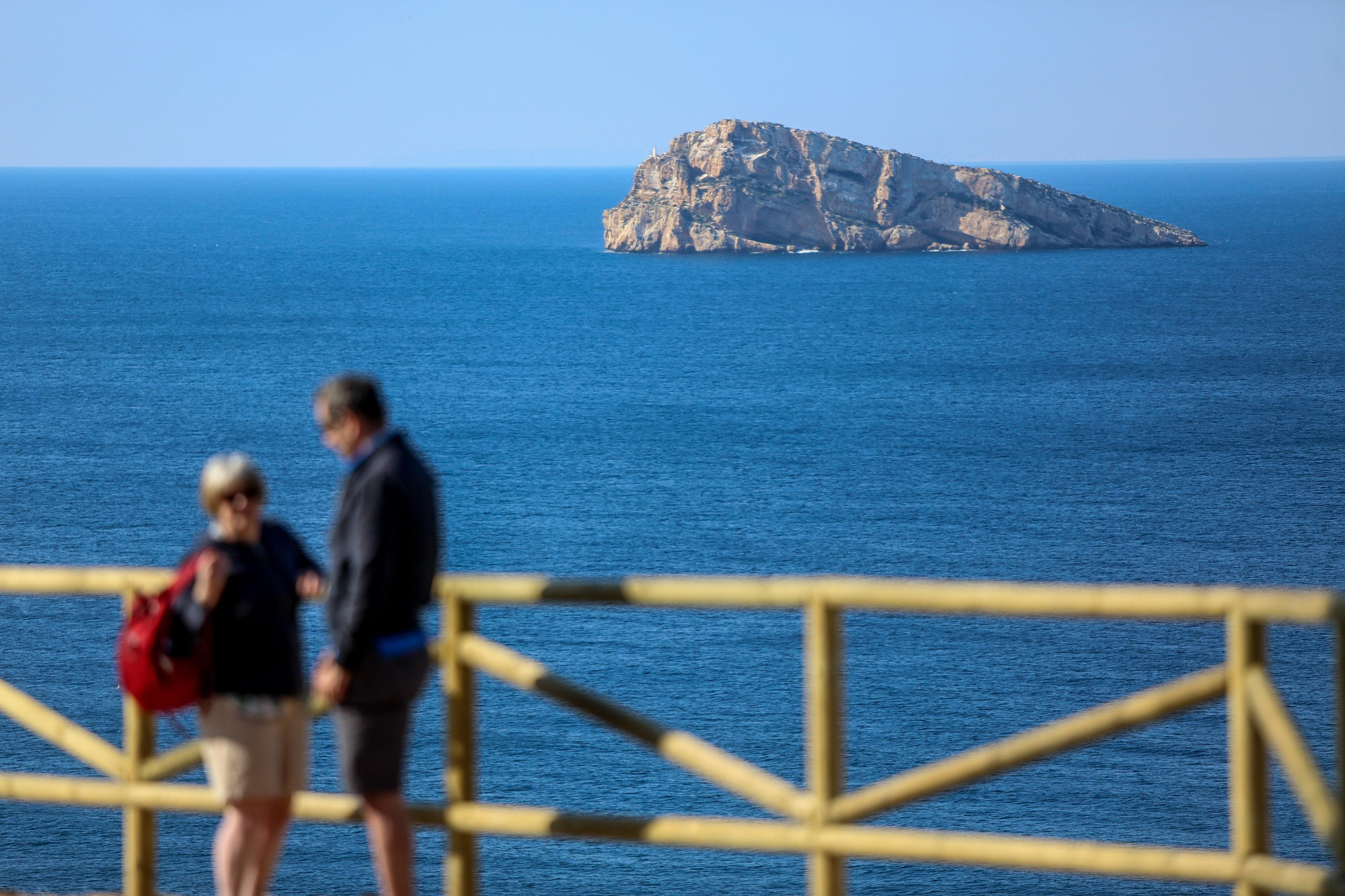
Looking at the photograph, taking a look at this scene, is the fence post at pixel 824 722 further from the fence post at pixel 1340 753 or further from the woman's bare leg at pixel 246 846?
the woman's bare leg at pixel 246 846

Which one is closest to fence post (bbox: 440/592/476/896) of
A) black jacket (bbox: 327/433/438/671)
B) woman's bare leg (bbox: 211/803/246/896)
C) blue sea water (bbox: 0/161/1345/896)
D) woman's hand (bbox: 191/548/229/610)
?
black jacket (bbox: 327/433/438/671)

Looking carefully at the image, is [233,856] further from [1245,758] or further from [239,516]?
[1245,758]

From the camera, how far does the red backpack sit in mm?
4875

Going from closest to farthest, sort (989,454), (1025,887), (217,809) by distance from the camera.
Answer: (217,809)
(1025,887)
(989,454)

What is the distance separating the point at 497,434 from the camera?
109000 mm

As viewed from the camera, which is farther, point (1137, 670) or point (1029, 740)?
point (1137, 670)

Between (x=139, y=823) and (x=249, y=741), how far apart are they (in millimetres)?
1017

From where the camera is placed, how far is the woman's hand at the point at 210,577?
4.79 meters

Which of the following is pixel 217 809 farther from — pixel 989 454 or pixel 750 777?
pixel 989 454

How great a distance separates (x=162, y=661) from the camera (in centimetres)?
489

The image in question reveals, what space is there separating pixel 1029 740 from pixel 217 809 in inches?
117

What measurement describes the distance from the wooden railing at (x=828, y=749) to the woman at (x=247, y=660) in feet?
1.20

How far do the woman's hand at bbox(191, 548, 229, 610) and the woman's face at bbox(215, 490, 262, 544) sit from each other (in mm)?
91

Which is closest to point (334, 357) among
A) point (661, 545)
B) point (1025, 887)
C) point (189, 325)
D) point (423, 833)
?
point (189, 325)
